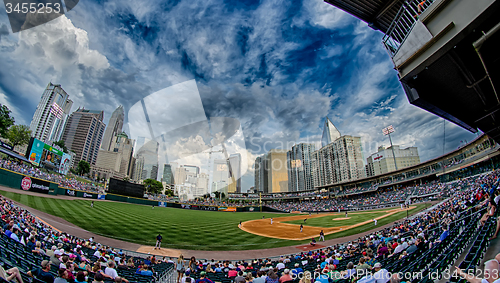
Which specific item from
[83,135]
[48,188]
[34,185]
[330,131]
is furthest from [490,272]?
[83,135]

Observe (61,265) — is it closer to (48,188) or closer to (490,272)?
(490,272)

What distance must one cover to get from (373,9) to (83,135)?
663ft

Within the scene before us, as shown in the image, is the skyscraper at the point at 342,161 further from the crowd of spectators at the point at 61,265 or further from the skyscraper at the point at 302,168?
the crowd of spectators at the point at 61,265

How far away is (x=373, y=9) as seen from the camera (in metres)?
6.27

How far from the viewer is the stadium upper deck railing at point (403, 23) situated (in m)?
4.84

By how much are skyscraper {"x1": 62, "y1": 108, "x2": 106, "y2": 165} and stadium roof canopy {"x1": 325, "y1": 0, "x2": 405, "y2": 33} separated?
647ft

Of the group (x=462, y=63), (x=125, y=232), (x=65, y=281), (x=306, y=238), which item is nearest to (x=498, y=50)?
(x=462, y=63)

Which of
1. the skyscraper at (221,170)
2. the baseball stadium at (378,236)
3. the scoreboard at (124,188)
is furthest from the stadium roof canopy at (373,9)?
the skyscraper at (221,170)

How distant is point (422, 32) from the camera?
4.32 m

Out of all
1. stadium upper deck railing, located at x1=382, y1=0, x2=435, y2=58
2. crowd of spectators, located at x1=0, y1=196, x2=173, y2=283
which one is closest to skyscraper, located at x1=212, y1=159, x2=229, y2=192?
crowd of spectators, located at x1=0, y1=196, x2=173, y2=283

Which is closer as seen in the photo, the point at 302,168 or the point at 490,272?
the point at 490,272

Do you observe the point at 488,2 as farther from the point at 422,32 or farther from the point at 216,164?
the point at 216,164

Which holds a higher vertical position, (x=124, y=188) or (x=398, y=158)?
(x=398, y=158)

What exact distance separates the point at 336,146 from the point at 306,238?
102969 millimetres
